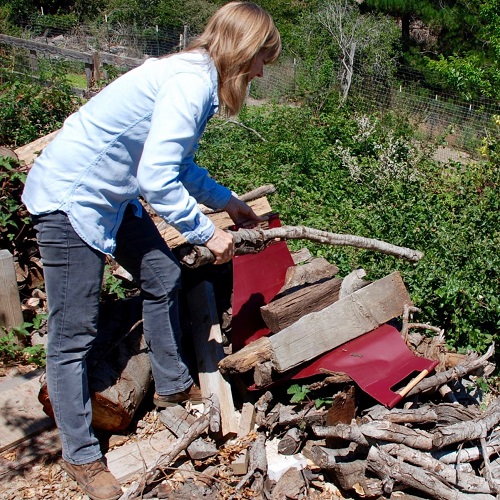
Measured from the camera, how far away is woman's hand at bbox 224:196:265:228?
3.37m

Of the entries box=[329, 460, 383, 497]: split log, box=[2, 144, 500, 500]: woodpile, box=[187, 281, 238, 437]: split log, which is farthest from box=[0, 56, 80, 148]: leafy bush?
box=[329, 460, 383, 497]: split log

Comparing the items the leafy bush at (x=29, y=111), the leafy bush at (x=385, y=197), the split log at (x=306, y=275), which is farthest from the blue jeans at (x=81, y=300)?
the leafy bush at (x=29, y=111)

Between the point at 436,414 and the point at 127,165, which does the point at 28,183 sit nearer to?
the point at 127,165

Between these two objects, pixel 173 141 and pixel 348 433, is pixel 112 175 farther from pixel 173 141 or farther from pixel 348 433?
pixel 348 433

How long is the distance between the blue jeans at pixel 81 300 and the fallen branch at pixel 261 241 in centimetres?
11

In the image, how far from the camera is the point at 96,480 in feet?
9.32

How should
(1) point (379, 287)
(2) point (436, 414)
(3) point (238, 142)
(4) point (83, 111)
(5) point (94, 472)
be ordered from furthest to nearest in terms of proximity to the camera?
1. (3) point (238, 142)
2. (1) point (379, 287)
3. (2) point (436, 414)
4. (5) point (94, 472)
5. (4) point (83, 111)

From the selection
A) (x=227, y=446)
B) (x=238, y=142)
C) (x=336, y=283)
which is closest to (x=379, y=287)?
(x=336, y=283)

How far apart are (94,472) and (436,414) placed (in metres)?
1.62

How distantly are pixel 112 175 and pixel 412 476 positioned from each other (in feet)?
6.00

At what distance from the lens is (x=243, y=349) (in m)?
3.38

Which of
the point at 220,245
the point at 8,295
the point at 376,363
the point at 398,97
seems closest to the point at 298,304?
the point at 376,363

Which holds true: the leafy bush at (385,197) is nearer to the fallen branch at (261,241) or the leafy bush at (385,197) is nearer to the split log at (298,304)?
the fallen branch at (261,241)

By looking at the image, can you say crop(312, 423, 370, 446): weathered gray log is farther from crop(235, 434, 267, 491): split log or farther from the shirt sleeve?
the shirt sleeve
